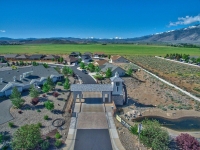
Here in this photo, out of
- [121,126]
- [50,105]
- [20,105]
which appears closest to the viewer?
[121,126]

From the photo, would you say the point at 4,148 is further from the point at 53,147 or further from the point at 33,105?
the point at 33,105

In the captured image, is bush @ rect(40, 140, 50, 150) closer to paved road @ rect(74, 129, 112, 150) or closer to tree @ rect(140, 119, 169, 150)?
paved road @ rect(74, 129, 112, 150)

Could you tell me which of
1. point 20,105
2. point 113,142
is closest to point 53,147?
point 113,142

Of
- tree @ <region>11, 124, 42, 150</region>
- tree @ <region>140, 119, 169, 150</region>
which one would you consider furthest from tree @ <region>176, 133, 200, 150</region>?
tree @ <region>11, 124, 42, 150</region>

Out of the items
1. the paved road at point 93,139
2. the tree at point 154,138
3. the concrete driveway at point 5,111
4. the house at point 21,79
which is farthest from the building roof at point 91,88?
the house at point 21,79

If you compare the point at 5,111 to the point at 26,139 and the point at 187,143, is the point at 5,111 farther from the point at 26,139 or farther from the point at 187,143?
the point at 187,143

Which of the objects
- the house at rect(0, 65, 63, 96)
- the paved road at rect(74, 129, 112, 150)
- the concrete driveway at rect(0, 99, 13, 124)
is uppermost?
the house at rect(0, 65, 63, 96)
